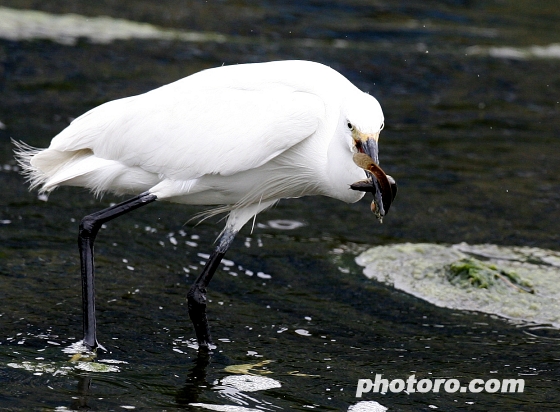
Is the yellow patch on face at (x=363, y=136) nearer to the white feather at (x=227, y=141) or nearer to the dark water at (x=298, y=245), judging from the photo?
the white feather at (x=227, y=141)

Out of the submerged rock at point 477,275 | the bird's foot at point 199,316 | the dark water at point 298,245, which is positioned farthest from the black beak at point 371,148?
the submerged rock at point 477,275

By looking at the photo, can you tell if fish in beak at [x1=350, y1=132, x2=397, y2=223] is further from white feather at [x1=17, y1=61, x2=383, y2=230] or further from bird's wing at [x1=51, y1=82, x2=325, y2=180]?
bird's wing at [x1=51, y1=82, x2=325, y2=180]

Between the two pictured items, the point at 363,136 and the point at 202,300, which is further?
the point at 202,300

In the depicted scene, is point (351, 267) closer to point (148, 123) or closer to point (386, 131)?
point (148, 123)

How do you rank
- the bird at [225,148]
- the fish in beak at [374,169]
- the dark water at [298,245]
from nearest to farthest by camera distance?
1. the fish in beak at [374,169]
2. the dark water at [298,245]
3. the bird at [225,148]

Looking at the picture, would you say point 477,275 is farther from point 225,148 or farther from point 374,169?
point 225,148

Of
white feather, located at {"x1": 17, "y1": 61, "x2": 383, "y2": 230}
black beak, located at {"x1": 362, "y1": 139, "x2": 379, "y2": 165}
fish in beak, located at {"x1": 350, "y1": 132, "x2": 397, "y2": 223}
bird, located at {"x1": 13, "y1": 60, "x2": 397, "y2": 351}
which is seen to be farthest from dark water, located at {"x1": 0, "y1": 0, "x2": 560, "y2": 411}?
black beak, located at {"x1": 362, "y1": 139, "x2": 379, "y2": 165}

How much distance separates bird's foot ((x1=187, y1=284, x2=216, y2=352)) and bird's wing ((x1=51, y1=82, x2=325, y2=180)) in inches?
28.0

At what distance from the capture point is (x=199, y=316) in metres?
5.22

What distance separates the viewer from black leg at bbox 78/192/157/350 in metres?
4.93

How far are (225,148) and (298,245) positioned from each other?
85.1 inches

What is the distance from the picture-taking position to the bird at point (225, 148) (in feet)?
15.5

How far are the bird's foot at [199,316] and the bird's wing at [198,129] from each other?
28.0 inches

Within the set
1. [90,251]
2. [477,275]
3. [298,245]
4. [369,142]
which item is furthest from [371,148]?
[298,245]
